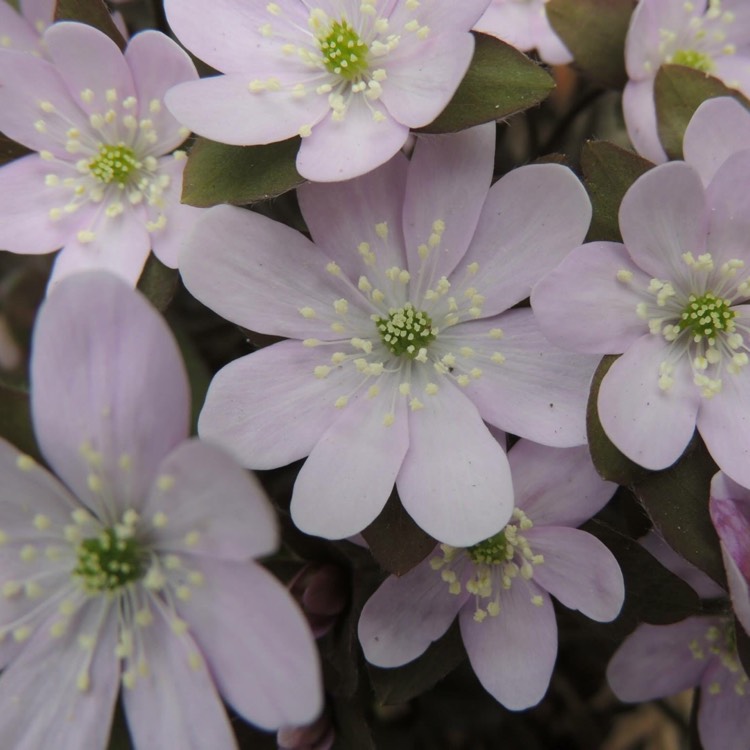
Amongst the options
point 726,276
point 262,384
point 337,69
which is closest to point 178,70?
point 337,69

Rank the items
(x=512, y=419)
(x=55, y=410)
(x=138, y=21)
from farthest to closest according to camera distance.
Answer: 1. (x=138, y=21)
2. (x=512, y=419)
3. (x=55, y=410)

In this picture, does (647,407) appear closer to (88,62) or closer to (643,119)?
(643,119)

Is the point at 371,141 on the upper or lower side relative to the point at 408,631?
upper

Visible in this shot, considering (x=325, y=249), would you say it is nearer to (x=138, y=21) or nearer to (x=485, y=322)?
(x=485, y=322)

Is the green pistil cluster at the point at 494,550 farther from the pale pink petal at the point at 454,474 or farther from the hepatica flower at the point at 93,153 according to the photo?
the hepatica flower at the point at 93,153

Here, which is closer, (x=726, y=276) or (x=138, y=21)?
(x=726, y=276)

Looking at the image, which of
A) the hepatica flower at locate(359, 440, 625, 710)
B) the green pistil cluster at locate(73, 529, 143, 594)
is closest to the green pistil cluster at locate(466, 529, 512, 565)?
the hepatica flower at locate(359, 440, 625, 710)

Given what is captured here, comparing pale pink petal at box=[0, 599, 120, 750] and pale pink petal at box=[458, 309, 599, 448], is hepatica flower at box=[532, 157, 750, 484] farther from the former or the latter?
pale pink petal at box=[0, 599, 120, 750]
